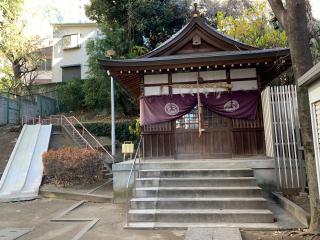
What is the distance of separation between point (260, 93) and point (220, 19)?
27.2 ft

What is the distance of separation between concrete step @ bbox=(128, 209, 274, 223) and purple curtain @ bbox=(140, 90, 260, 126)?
4.24 meters

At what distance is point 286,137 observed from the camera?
923 cm

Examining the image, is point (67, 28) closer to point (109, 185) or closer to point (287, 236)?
point (109, 185)

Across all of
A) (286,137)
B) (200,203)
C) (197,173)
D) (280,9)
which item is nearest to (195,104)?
(197,173)

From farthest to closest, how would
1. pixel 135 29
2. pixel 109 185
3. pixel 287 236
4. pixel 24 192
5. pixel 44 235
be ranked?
pixel 135 29 → pixel 109 185 → pixel 24 192 → pixel 44 235 → pixel 287 236

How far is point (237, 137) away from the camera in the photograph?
11109mm

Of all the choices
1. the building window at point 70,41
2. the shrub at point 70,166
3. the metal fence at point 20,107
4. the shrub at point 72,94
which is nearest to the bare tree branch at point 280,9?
the shrub at point 70,166

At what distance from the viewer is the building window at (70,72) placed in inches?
1249

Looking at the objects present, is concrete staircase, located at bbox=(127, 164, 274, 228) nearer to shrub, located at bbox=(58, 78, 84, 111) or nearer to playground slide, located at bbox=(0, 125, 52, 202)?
playground slide, located at bbox=(0, 125, 52, 202)

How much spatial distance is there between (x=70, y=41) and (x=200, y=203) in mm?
28253

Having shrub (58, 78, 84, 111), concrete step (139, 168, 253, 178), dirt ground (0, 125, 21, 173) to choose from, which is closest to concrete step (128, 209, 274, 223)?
concrete step (139, 168, 253, 178)

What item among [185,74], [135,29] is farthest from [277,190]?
[135,29]

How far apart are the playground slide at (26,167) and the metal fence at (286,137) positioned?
881 cm

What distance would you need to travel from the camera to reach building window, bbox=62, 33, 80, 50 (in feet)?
104
